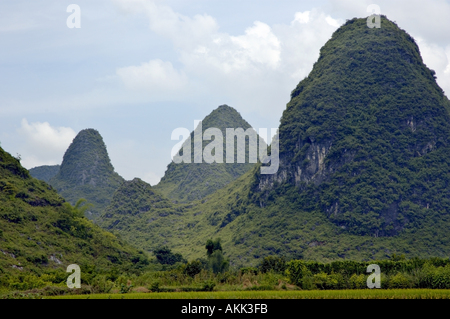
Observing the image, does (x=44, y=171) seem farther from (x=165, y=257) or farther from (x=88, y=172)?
(x=165, y=257)

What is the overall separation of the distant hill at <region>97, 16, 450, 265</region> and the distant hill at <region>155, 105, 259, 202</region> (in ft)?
102

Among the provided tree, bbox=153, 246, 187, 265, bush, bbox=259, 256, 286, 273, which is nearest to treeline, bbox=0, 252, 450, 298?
bush, bbox=259, 256, 286, 273

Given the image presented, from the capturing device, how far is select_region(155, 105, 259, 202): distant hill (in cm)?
14088

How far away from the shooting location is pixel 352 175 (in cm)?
8731

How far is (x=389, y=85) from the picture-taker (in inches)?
3836

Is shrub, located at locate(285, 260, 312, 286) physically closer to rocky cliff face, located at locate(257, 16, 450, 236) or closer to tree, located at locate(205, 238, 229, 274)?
tree, located at locate(205, 238, 229, 274)

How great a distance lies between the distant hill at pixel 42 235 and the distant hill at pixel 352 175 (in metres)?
25.7

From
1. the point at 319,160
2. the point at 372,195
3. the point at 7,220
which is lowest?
the point at 7,220

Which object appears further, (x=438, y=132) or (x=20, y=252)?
(x=438, y=132)

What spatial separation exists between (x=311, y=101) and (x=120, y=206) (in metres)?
43.5

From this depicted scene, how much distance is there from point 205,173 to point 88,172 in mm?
30276

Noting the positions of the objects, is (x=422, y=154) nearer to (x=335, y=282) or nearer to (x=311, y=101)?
(x=311, y=101)

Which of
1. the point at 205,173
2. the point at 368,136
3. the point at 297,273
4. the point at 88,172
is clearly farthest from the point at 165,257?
the point at 88,172

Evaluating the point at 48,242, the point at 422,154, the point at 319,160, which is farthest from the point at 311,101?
the point at 48,242
